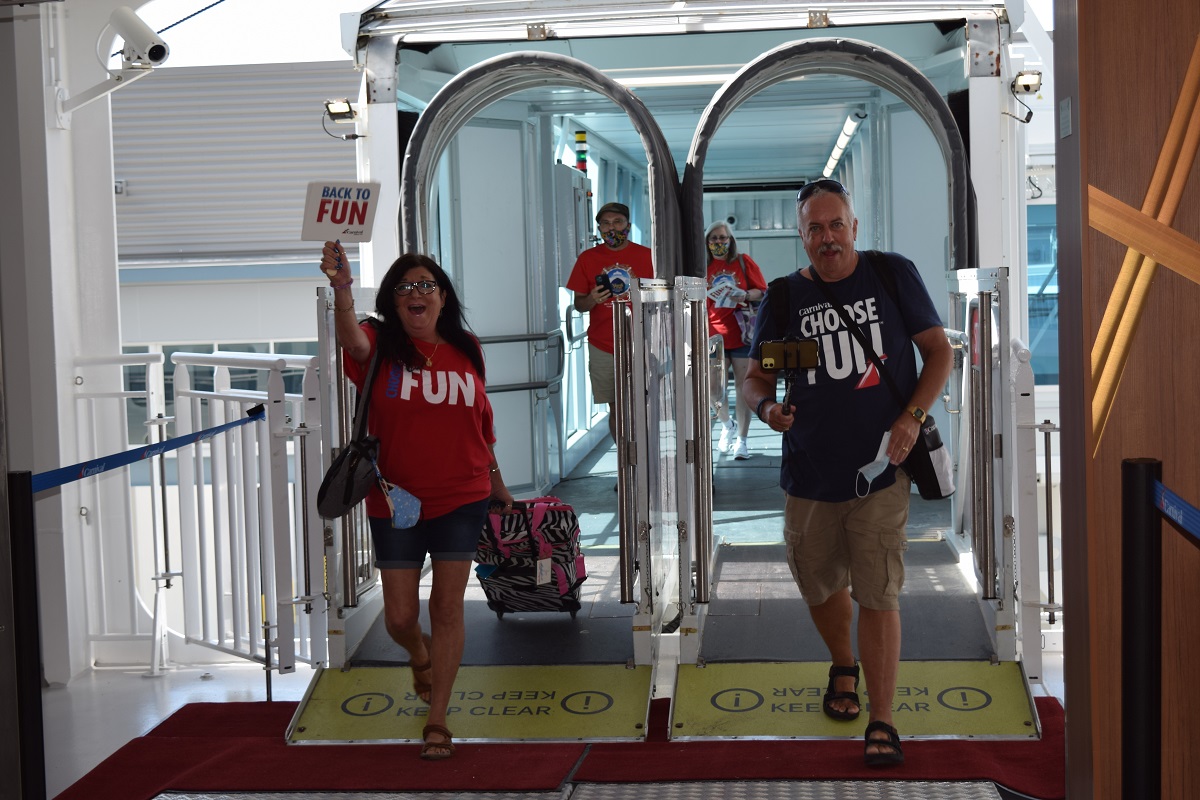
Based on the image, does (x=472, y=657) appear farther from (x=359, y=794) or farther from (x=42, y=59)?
(x=42, y=59)

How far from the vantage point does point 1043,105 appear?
42.1ft

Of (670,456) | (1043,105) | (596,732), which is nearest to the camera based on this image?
(596,732)

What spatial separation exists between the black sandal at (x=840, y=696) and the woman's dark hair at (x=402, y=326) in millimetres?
1631

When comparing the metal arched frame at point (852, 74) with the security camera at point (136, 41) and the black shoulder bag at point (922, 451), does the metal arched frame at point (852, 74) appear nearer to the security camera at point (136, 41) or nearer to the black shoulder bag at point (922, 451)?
the black shoulder bag at point (922, 451)

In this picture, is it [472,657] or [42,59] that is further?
[42,59]

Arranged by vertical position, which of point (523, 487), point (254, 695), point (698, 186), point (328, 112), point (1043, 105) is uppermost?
point (1043, 105)

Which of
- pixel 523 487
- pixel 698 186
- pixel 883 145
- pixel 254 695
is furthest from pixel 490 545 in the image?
pixel 883 145

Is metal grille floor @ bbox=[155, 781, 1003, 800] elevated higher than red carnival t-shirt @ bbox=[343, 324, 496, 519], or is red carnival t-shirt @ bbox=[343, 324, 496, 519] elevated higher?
red carnival t-shirt @ bbox=[343, 324, 496, 519]

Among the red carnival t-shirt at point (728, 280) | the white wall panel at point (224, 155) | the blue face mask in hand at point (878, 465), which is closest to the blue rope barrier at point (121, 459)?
the blue face mask in hand at point (878, 465)

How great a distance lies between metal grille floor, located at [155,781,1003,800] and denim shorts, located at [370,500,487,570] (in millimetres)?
750

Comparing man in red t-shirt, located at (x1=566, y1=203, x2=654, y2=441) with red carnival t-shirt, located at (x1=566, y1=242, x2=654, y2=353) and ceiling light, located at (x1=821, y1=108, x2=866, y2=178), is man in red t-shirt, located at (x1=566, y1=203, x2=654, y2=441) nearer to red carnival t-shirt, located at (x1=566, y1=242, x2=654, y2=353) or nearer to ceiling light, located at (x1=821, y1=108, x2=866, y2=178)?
red carnival t-shirt, located at (x1=566, y1=242, x2=654, y2=353)

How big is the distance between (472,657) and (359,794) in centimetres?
117

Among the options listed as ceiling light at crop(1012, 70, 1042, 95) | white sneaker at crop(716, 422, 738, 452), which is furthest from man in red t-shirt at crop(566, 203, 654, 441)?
white sneaker at crop(716, 422, 738, 452)

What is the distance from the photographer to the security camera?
5.78 m
